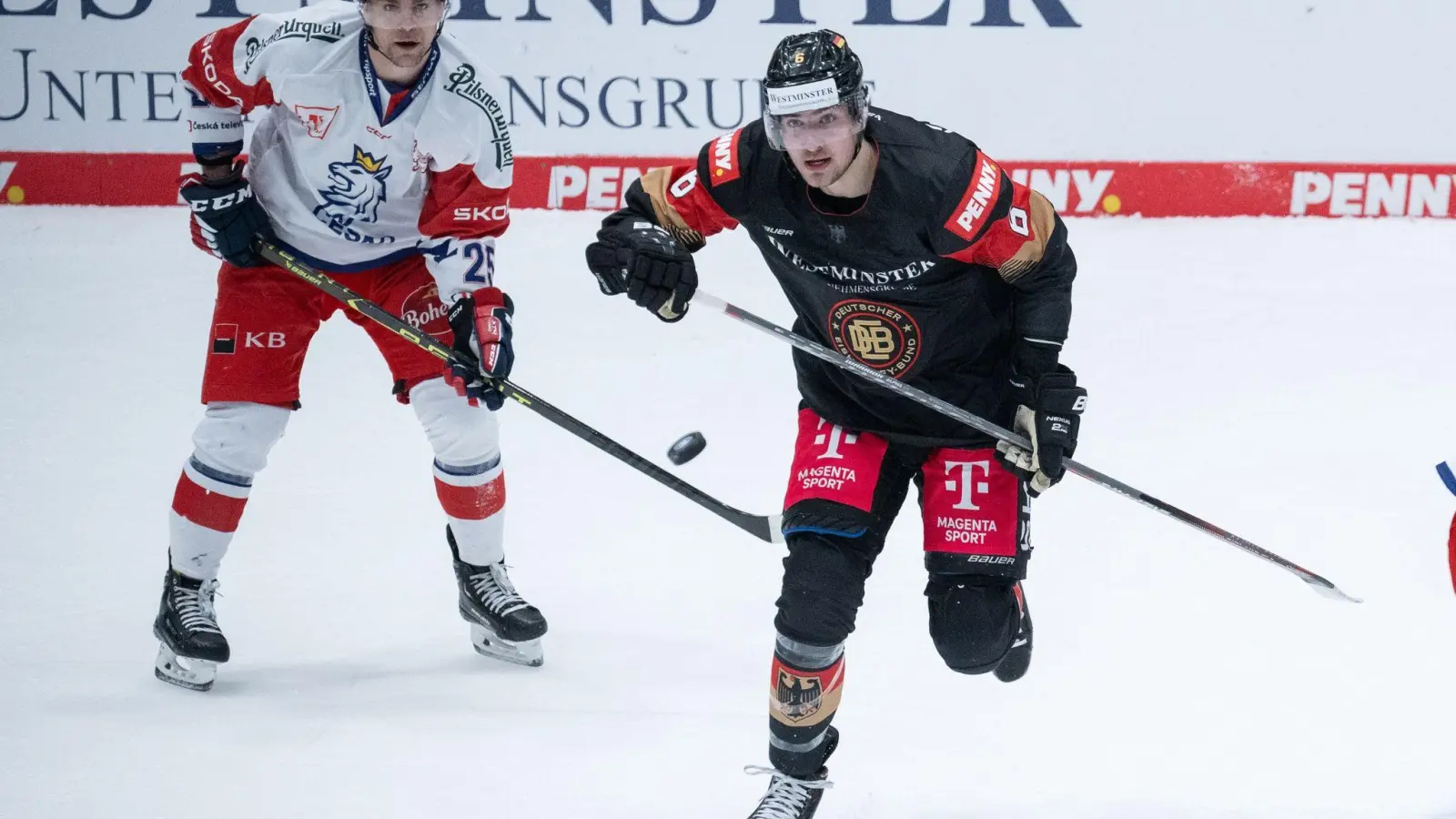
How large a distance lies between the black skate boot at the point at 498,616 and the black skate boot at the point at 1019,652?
1067 mm

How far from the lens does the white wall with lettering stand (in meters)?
6.61

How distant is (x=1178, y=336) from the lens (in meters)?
5.61

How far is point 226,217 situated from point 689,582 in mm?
1433

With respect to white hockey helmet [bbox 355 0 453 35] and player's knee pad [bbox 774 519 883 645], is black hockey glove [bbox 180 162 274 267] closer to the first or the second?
white hockey helmet [bbox 355 0 453 35]

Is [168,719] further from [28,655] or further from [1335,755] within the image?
[1335,755]

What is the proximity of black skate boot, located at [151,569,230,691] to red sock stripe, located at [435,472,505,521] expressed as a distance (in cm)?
57

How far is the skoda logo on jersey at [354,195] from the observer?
353cm

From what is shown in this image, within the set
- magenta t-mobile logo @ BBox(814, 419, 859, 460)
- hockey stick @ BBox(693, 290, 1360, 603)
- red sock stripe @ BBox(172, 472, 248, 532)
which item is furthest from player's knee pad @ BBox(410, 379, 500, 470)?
magenta t-mobile logo @ BBox(814, 419, 859, 460)

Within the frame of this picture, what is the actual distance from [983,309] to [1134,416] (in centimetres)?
211

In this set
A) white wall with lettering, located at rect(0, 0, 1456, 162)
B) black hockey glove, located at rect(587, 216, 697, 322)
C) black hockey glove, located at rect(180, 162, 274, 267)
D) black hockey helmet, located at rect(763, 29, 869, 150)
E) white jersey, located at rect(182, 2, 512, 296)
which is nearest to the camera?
black hockey helmet, located at rect(763, 29, 869, 150)

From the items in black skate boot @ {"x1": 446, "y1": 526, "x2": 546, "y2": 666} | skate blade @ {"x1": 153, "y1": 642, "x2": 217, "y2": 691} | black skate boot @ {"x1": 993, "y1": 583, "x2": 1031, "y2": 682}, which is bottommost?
skate blade @ {"x1": 153, "y1": 642, "x2": 217, "y2": 691}

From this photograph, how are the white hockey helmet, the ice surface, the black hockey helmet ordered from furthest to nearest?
1. the white hockey helmet
2. the ice surface
3. the black hockey helmet

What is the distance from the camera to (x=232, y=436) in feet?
11.7

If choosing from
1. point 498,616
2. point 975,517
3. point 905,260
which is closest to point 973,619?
point 975,517
